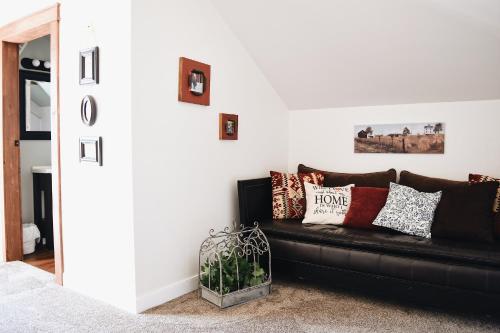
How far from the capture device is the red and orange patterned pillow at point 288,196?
11.1ft

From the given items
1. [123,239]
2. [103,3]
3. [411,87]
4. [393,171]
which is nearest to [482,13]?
[411,87]

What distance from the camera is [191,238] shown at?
295cm

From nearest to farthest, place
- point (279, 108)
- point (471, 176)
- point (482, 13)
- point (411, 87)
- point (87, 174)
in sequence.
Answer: point (482, 13), point (87, 174), point (471, 176), point (411, 87), point (279, 108)

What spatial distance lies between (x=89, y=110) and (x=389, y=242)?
217cm

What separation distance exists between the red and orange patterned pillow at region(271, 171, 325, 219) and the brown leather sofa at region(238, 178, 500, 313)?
0.49 feet

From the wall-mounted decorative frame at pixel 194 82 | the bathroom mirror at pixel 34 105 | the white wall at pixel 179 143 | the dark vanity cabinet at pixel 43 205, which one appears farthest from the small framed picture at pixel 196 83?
the bathroom mirror at pixel 34 105

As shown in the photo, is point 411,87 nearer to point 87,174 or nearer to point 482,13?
point 482,13

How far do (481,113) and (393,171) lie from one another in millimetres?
796

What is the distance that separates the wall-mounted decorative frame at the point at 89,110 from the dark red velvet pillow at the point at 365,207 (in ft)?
6.54

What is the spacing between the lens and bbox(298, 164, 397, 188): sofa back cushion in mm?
3383

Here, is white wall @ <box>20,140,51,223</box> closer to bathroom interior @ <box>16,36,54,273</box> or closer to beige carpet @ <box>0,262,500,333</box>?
bathroom interior @ <box>16,36,54,273</box>

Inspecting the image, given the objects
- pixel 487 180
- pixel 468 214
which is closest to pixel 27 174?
pixel 468 214

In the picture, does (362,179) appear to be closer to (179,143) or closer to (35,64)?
(179,143)

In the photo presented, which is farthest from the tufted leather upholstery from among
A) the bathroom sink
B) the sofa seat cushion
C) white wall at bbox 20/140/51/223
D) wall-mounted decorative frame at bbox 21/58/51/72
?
wall-mounted decorative frame at bbox 21/58/51/72
